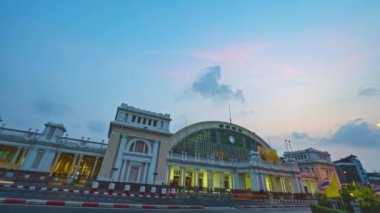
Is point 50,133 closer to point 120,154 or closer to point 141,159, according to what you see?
point 120,154

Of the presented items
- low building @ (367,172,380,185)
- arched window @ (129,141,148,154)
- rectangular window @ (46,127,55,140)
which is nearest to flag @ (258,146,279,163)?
arched window @ (129,141,148,154)

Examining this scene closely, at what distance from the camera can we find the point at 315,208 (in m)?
11.1

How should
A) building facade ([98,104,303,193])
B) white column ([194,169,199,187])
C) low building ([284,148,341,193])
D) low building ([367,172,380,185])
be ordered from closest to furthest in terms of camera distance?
1. building facade ([98,104,303,193])
2. white column ([194,169,199,187])
3. low building ([284,148,341,193])
4. low building ([367,172,380,185])

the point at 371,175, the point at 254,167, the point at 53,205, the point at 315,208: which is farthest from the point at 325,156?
the point at 53,205

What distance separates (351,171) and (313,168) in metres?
43.3

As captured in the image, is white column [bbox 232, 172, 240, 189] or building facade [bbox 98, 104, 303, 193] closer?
building facade [bbox 98, 104, 303, 193]

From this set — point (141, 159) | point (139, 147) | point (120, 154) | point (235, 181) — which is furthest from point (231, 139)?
point (120, 154)

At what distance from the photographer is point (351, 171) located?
8162 centimetres

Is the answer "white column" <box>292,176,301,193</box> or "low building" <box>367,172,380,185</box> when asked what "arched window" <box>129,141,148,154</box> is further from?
"low building" <box>367,172,380,185</box>

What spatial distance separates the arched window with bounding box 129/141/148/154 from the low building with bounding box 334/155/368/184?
88067 millimetres

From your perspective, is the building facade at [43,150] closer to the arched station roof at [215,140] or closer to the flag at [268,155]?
the arched station roof at [215,140]

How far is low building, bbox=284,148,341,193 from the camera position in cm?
5426

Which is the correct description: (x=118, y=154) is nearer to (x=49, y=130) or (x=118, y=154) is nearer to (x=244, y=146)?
(x=49, y=130)

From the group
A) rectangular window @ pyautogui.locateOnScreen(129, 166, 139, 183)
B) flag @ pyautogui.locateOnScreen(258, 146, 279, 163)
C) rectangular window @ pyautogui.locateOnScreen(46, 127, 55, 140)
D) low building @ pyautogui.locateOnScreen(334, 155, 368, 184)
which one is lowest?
rectangular window @ pyautogui.locateOnScreen(129, 166, 139, 183)
